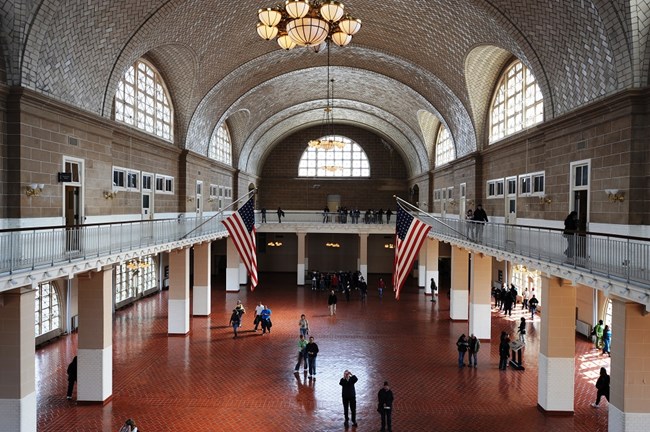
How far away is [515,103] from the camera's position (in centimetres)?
2025

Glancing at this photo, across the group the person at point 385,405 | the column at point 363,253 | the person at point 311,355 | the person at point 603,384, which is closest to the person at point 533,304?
the person at point 603,384

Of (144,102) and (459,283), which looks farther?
(459,283)

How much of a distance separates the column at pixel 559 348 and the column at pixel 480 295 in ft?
22.3

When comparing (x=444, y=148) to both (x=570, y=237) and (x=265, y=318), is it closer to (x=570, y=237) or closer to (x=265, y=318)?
(x=265, y=318)

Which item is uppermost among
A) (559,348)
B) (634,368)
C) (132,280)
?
(634,368)

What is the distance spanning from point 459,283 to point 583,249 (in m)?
13.0

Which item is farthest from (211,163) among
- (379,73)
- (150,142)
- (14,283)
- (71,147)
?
(14,283)

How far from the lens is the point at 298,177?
44688 millimetres

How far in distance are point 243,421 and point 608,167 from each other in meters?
10.2

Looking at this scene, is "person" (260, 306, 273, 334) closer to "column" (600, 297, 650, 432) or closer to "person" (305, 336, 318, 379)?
"person" (305, 336, 318, 379)

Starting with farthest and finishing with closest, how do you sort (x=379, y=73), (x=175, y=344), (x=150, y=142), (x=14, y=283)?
(x=379, y=73)
(x=150, y=142)
(x=175, y=344)
(x=14, y=283)

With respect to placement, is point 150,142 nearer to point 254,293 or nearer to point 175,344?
point 175,344

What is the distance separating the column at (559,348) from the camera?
12836mm

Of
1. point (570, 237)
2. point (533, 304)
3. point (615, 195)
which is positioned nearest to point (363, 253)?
point (533, 304)
